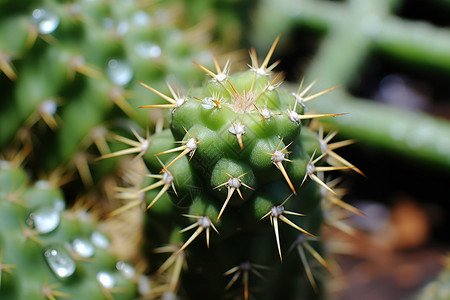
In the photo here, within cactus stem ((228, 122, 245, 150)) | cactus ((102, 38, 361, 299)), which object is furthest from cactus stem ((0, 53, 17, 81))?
cactus stem ((228, 122, 245, 150))

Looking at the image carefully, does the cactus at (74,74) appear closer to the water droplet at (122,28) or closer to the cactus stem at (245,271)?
the water droplet at (122,28)

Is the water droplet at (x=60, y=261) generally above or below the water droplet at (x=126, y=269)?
above

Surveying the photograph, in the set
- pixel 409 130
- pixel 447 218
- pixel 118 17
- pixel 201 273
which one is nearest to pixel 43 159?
pixel 118 17

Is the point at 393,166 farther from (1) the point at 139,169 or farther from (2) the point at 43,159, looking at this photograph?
(2) the point at 43,159

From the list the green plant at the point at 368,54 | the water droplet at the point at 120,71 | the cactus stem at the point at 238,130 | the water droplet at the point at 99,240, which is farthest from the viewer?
the green plant at the point at 368,54

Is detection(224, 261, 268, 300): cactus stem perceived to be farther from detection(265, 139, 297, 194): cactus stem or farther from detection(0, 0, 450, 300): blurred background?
detection(0, 0, 450, 300): blurred background

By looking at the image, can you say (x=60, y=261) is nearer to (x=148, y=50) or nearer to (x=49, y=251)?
(x=49, y=251)

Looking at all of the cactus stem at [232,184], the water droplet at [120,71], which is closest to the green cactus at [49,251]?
the water droplet at [120,71]
